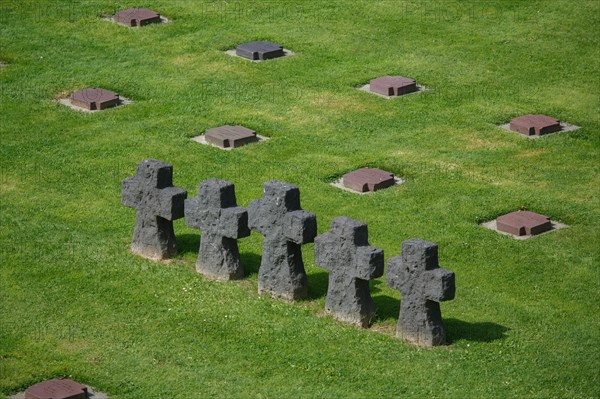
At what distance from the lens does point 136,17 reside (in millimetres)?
33438

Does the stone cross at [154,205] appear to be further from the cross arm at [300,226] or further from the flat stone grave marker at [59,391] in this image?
the flat stone grave marker at [59,391]

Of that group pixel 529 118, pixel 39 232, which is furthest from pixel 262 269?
pixel 529 118

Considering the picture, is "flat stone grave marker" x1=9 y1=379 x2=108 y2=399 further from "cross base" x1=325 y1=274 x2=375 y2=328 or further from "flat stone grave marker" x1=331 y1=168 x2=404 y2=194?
"flat stone grave marker" x1=331 y1=168 x2=404 y2=194

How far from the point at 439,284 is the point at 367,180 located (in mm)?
5959

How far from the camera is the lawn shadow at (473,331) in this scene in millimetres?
19922

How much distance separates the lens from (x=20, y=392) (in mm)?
18578

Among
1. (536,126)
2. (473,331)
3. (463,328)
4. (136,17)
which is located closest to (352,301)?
(463,328)

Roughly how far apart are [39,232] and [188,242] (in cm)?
234

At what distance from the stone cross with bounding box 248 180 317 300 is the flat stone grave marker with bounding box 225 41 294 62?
10.6m

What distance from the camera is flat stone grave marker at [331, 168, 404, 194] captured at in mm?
24953

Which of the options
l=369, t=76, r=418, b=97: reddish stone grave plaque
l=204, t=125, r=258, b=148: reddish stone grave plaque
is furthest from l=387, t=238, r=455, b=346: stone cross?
l=369, t=76, r=418, b=97: reddish stone grave plaque

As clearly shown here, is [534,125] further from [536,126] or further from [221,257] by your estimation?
[221,257]

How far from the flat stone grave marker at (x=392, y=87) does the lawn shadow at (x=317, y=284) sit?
8.17 metres

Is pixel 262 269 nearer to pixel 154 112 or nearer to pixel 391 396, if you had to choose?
pixel 391 396
